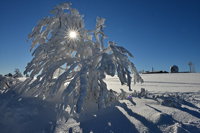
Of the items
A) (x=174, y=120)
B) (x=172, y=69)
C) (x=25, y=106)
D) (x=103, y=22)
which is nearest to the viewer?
(x=174, y=120)

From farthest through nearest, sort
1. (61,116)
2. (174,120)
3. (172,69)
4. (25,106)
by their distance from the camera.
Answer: (172,69)
(25,106)
(61,116)
(174,120)

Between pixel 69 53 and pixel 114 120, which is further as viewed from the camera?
pixel 69 53

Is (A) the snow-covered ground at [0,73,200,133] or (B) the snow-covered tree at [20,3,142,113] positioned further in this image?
(B) the snow-covered tree at [20,3,142,113]

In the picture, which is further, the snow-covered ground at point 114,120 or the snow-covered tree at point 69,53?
the snow-covered tree at point 69,53

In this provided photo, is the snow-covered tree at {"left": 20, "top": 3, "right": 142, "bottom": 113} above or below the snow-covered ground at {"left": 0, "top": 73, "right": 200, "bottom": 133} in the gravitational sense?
above

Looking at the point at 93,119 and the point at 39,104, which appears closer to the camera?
the point at 93,119

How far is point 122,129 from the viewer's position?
2312 millimetres

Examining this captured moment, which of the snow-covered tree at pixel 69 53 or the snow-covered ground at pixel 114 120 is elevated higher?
the snow-covered tree at pixel 69 53

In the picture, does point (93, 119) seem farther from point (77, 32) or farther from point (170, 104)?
point (77, 32)

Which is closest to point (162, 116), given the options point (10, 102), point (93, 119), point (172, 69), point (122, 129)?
point (122, 129)

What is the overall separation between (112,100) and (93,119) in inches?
40.8

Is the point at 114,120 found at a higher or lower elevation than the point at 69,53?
lower

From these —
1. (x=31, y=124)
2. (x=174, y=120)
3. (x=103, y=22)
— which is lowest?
(x=31, y=124)

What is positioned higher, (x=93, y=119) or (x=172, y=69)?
(x=172, y=69)
